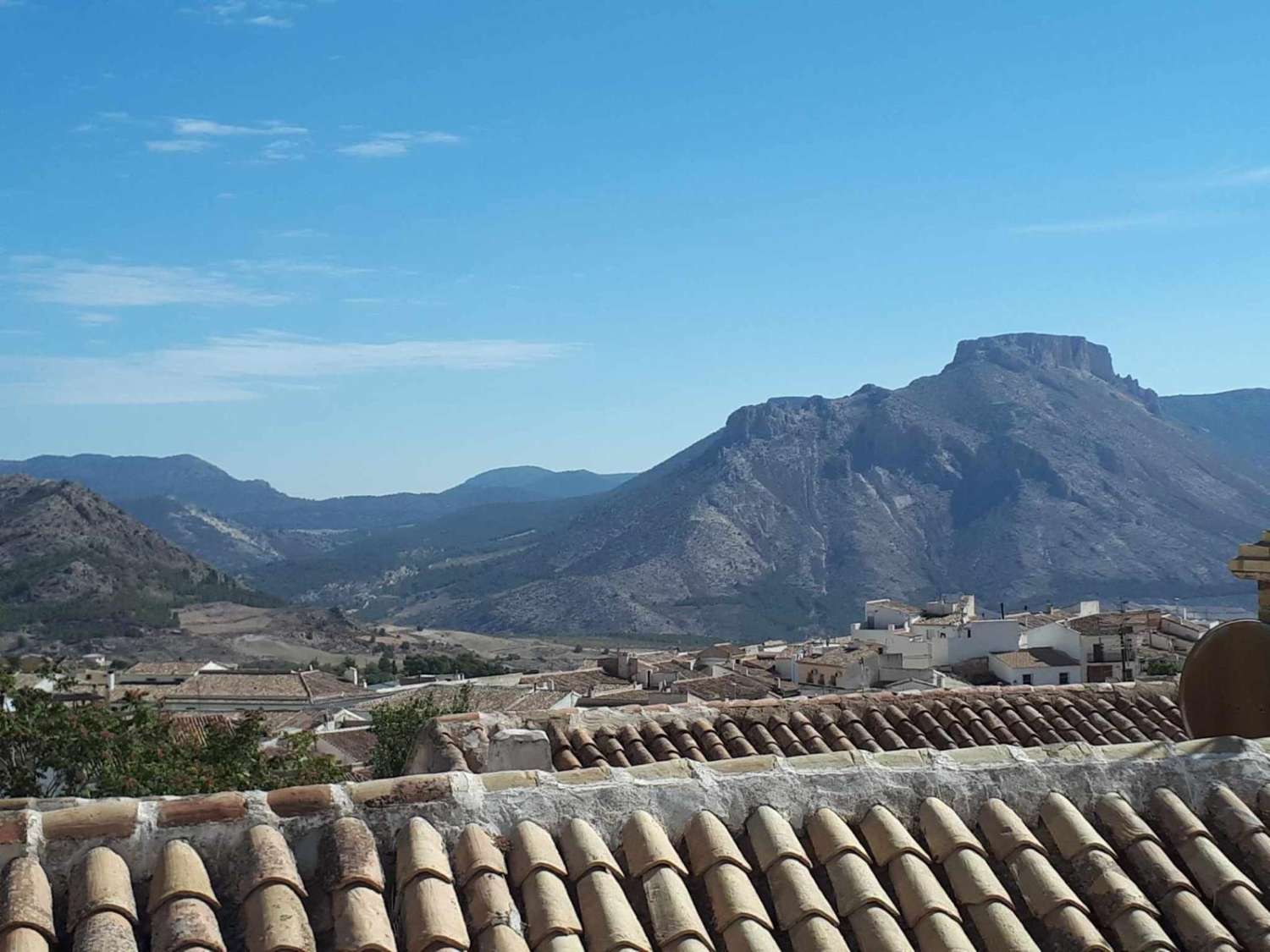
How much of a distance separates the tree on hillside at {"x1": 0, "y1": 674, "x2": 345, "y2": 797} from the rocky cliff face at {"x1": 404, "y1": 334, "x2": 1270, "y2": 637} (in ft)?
418

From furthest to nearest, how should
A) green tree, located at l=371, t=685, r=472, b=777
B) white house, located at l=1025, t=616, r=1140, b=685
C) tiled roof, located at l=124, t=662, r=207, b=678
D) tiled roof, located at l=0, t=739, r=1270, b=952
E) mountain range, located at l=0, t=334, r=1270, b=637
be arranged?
1. mountain range, located at l=0, t=334, r=1270, b=637
2. tiled roof, located at l=124, t=662, r=207, b=678
3. white house, located at l=1025, t=616, r=1140, b=685
4. green tree, located at l=371, t=685, r=472, b=777
5. tiled roof, located at l=0, t=739, r=1270, b=952

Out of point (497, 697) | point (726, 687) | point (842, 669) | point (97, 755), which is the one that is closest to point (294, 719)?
point (497, 697)

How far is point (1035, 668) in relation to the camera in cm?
4341

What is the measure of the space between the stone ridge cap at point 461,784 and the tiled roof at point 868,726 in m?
3.26

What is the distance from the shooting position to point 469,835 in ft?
14.8

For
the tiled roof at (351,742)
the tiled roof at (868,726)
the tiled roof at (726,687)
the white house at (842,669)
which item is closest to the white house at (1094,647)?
the white house at (842,669)

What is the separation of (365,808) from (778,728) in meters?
4.92

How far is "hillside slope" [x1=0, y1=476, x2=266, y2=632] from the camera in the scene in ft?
381

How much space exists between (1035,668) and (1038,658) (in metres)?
2.14

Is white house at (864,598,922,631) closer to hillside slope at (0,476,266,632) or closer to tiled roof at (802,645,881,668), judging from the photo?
tiled roof at (802,645,881,668)

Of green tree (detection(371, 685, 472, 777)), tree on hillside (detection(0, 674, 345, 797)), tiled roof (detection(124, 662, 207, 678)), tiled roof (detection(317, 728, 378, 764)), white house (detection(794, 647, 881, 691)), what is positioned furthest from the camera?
tiled roof (detection(124, 662, 207, 678))

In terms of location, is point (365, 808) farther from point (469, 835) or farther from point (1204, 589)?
point (1204, 589)

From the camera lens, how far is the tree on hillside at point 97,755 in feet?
51.3

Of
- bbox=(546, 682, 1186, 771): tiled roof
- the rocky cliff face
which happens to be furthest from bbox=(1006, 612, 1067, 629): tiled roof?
the rocky cliff face
